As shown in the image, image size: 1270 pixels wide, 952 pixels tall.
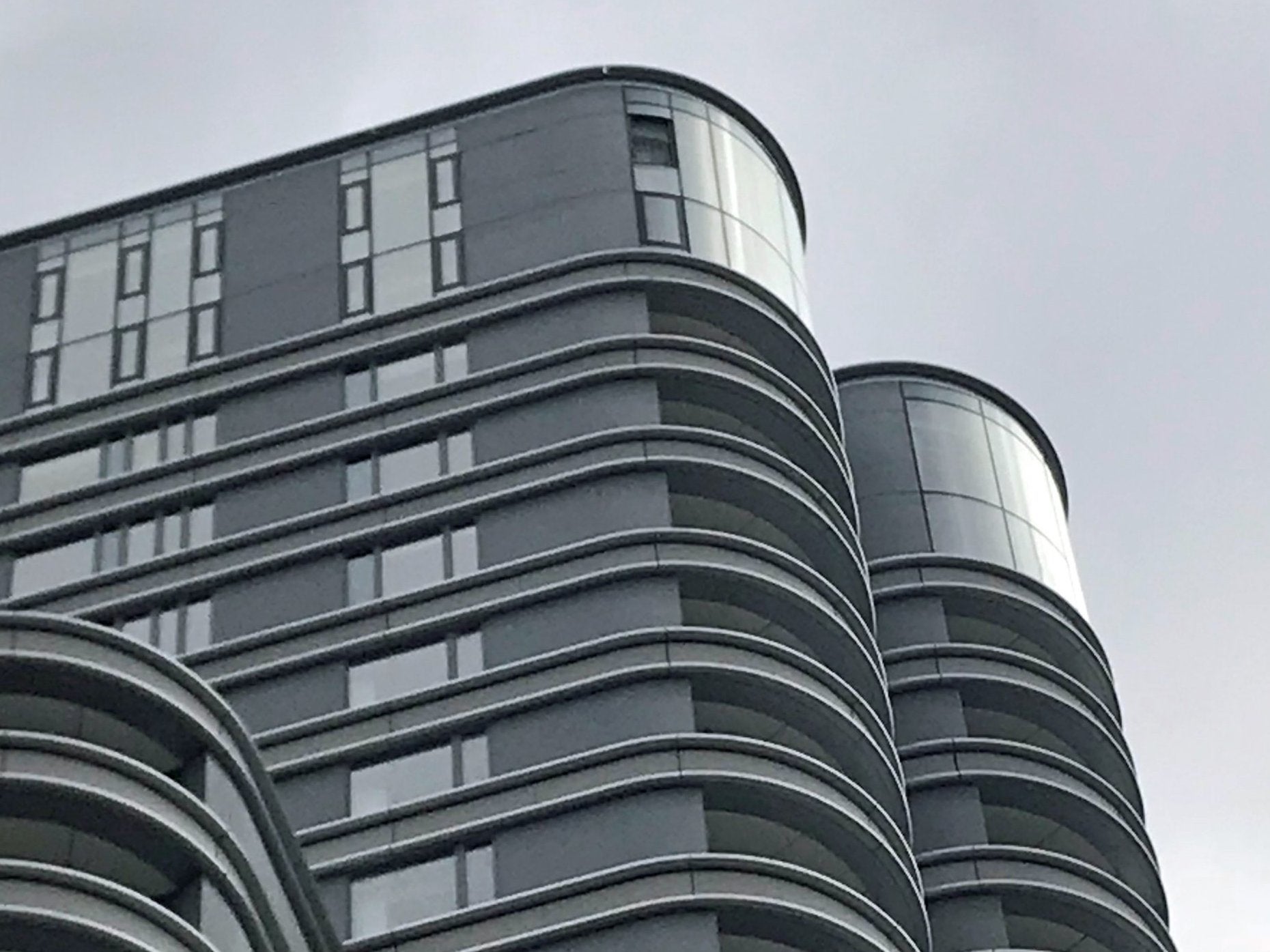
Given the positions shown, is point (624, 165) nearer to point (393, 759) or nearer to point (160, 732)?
point (393, 759)

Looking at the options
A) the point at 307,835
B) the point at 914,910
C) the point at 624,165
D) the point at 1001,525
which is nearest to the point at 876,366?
the point at 1001,525

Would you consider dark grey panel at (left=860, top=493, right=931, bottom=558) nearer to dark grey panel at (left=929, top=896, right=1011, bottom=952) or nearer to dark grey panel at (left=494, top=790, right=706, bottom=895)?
dark grey panel at (left=929, top=896, right=1011, bottom=952)

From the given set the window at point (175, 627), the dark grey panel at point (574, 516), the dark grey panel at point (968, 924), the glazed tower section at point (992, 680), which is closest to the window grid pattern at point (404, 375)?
the dark grey panel at point (574, 516)

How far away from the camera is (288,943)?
5381cm

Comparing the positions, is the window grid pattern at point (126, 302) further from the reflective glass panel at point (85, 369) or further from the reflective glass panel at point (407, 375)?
the reflective glass panel at point (407, 375)

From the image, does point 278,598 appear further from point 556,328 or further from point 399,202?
point 399,202

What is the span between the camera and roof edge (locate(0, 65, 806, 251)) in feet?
274

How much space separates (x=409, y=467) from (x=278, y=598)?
4.92 metres

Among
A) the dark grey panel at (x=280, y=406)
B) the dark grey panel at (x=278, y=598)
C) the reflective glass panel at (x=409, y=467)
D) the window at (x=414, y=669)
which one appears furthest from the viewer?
the dark grey panel at (x=280, y=406)

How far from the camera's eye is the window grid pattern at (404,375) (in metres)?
76.8

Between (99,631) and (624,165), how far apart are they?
1321 inches

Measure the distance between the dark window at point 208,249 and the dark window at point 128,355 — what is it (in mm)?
2630

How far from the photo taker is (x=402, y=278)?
261ft

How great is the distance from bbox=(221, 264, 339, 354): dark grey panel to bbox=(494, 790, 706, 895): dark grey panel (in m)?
19.6
